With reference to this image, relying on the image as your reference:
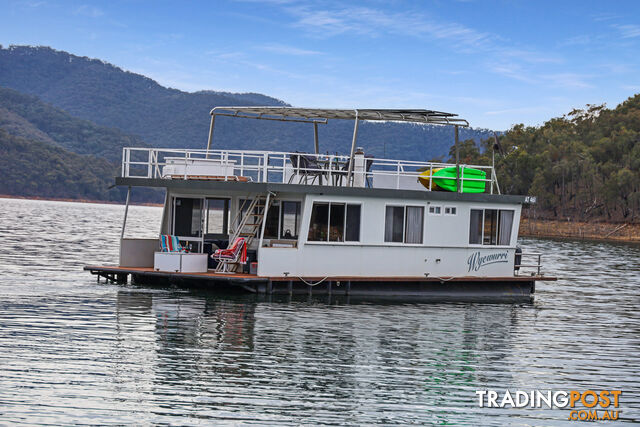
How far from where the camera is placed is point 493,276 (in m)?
23.9

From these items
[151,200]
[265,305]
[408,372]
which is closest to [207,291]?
[265,305]

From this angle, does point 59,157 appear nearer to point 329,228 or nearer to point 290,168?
point 290,168

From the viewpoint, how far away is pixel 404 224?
2258 cm

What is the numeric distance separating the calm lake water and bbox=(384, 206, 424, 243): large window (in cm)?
205

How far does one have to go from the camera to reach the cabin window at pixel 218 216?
23125mm

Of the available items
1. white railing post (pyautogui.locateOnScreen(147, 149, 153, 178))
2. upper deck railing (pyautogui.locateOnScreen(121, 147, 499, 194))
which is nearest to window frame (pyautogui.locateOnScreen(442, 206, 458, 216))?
upper deck railing (pyautogui.locateOnScreen(121, 147, 499, 194))

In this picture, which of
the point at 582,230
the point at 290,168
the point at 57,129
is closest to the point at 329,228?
the point at 290,168

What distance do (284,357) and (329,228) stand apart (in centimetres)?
776

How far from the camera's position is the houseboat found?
21.3 metres

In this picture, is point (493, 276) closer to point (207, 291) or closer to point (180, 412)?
point (207, 291)

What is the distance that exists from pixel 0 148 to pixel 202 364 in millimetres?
142576

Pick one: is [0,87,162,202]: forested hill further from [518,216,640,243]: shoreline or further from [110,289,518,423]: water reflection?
[110,289,518,423]: water reflection

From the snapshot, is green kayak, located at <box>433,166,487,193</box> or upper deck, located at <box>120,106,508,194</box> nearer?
upper deck, located at <box>120,106,508,194</box>

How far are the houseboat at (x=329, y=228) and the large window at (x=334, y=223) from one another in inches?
1.1
